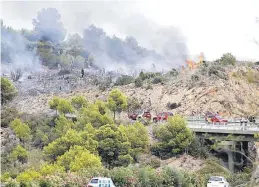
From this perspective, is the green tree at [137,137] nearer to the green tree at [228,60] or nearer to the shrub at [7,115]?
the shrub at [7,115]

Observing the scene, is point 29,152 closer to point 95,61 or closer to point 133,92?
point 133,92

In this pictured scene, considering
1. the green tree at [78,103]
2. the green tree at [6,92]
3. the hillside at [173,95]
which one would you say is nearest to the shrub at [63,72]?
the hillside at [173,95]

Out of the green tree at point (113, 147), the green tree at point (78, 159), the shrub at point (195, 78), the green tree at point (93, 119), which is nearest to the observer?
the green tree at point (78, 159)

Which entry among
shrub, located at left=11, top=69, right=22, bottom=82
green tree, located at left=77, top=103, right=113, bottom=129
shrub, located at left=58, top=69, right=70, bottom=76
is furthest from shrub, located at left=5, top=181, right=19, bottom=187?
shrub, located at left=58, top=69, right=70, bottom=76

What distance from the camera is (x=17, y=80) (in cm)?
7612

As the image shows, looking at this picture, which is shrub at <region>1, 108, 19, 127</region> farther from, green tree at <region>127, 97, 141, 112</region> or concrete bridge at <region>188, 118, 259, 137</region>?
concrete bridge at <region>188, 118, 259, 137</region>

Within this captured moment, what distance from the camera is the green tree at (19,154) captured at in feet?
118

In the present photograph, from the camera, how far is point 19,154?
3619 cm

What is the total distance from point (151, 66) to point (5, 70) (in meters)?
24.2

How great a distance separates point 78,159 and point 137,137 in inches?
311

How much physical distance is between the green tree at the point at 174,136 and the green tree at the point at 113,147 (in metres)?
3.05

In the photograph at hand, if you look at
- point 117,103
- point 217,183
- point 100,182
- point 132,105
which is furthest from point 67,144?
point 132,105

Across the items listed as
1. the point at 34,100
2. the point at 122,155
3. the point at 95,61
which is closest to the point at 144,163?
the point at 122,155

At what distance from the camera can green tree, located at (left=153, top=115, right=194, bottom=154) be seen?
36.8m
